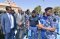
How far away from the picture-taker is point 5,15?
744 centimetres

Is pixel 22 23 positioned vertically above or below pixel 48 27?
below

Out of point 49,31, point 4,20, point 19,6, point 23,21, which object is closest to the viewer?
point 49,31

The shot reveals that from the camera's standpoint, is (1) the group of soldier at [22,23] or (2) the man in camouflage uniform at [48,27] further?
(1) the group of soldier at [22,23]

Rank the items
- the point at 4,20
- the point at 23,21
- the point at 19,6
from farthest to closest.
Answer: the point at 19,6 < the point at 23,21 < the point at 4,20

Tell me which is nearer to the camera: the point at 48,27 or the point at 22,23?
the point at 48,27

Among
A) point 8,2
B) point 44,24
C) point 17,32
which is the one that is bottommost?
point 17,32

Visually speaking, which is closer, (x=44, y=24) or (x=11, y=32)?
(x=44, y=24)

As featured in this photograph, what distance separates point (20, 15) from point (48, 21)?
6.91ft

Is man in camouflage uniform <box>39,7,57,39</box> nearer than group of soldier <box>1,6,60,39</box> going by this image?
Yes

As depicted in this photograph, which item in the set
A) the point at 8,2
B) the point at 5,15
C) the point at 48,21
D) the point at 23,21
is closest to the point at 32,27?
the point at 23,21

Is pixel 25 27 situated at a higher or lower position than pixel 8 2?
lower

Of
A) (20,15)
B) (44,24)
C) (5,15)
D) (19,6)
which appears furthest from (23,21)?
(44,24)

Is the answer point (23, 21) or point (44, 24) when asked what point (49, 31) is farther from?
point (23, 21)

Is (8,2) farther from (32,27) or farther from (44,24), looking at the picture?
(44,24)
